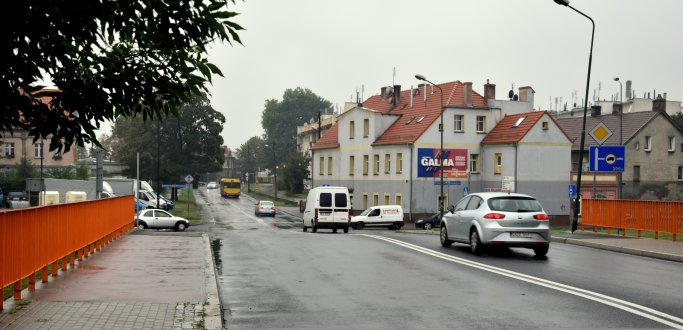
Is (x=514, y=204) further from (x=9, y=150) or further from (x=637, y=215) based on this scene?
(x=9, y=150)

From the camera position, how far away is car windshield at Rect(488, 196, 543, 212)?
58.7 ft

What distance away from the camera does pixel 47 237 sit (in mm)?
12305

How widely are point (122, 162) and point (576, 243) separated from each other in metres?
83.3

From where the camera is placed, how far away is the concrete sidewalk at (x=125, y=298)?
27.9ft

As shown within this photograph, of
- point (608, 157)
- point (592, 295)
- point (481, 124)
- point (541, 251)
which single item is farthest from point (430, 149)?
point (592, 295)

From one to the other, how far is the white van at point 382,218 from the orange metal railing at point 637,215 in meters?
27.2

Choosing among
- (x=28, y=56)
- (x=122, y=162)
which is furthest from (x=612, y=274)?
(x=122, y=162)

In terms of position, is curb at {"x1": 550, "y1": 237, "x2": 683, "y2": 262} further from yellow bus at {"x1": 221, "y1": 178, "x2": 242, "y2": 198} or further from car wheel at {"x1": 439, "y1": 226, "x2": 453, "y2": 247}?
yellow bus at {"x1": 221, "y1": 178, "x2": 242, "y2": 198}

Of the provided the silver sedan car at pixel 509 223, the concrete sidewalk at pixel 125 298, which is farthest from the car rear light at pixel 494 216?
the concrete sidewalk at pixel 125 298

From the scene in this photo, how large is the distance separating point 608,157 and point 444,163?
37707 mm

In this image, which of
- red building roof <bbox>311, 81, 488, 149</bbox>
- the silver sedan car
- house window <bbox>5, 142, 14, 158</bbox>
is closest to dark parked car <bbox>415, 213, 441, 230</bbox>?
red building roof <bbox>311, 81, 488, 149</bbox>

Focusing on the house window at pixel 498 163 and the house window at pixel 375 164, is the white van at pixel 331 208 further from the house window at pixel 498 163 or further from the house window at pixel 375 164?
the house window at pixel 375 164

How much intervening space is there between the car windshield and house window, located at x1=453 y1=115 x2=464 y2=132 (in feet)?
156

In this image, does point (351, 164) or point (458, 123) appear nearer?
point (458, 123)
